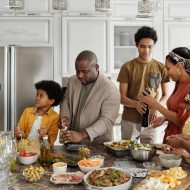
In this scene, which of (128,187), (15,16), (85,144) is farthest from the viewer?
(15,16)

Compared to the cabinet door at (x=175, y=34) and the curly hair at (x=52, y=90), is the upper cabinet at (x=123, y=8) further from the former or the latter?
the curly hair at (x=52, y=90)

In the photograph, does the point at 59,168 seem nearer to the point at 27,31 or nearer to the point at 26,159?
the point at 26,159

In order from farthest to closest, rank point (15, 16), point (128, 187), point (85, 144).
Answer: point (15, 16) → point (85, 144) → point (128, 187)

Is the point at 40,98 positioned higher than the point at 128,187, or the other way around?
the point at 40,98

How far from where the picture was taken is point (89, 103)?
263 centimetres

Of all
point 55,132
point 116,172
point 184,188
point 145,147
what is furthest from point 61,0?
point 184,188

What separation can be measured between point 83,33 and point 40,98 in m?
1.85

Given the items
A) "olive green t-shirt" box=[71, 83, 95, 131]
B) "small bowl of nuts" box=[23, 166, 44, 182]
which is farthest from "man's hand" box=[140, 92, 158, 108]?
"small bowl of nuts" box=[23, 166, 44, 182]

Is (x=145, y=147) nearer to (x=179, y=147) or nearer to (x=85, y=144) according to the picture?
(x=179, y=147)

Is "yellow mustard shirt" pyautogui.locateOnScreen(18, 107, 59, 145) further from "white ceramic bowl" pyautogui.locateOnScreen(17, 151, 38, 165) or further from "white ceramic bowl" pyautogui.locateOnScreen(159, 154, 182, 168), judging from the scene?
"white ceramic bowl" pyautogui.locateOnScreen(159, 154, 182, 168)

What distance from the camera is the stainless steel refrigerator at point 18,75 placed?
13.8 ft

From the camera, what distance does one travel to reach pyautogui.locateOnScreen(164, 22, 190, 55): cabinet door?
4605mm

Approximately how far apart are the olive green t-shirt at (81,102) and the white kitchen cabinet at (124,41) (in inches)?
75.5

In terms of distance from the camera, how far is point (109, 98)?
8.67 ft
